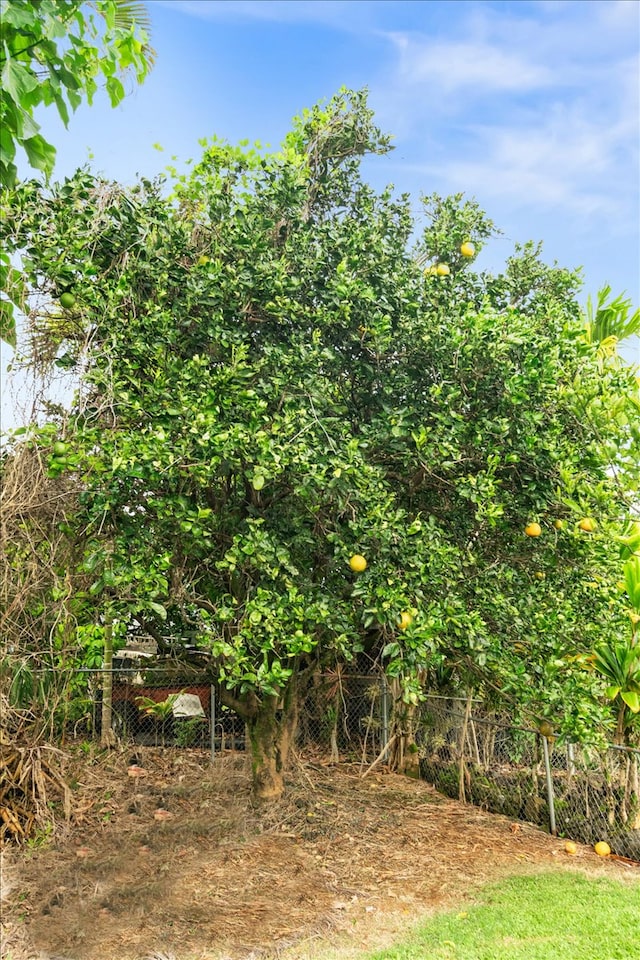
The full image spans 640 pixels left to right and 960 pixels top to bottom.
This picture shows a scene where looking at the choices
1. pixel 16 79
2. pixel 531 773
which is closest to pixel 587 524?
pixel 531 773

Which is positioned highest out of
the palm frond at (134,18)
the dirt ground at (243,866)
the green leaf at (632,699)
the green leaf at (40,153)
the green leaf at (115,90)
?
the palm frond at (134,18)

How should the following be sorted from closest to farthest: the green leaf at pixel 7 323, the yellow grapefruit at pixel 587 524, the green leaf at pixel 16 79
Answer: the green leaf at pixel 16 79, the green leaf at pixel 7 323, the yellow grapefruit at pixel 587 524

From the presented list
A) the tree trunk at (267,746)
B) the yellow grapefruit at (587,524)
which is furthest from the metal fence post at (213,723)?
the yellow grapefruit at (587,524)

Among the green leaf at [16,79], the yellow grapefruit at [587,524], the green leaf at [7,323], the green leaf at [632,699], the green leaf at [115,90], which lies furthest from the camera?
the green leaf at [632,699]

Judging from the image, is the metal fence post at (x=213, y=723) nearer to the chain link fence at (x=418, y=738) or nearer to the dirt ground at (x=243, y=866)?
the chain link fence at (x=418, y=738)

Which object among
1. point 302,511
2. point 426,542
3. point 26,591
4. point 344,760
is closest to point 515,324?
point 426,542

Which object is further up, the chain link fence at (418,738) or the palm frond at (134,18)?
the palm frond at (134,18)

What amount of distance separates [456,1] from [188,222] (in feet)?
9.73

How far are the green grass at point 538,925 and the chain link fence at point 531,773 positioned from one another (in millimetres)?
963

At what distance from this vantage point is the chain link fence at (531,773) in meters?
6.27

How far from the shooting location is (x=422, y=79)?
711 cm

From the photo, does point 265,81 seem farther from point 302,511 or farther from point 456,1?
point 302,511

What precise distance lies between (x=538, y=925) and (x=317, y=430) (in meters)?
3.45

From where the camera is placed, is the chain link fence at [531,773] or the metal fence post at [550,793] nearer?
the chain link fence at [531,773]
